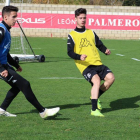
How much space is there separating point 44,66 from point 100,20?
1951cm

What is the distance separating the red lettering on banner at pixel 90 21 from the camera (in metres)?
33.9

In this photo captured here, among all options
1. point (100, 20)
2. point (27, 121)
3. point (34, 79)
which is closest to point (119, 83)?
point (34, 79)

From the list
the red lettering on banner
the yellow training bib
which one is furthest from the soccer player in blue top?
the red lettering on banner

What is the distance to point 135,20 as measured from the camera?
34156 mm

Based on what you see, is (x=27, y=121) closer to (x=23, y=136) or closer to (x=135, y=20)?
(x=23, y=136)

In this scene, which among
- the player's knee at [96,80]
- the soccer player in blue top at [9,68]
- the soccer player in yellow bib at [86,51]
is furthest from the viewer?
the soccer player in yellow bib at [86,51]

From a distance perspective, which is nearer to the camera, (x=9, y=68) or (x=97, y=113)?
(x=9, y=68)

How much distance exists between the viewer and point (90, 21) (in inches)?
1339

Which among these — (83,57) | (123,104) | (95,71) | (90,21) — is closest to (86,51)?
(95,71)

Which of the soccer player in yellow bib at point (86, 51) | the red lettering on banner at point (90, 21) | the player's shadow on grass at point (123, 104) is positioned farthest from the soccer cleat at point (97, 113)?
the red lettering on banner at point (90, 21)

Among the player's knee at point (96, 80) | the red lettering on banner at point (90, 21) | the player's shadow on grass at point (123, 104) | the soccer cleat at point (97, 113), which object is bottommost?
the red lettering on banner at point (90, 21)

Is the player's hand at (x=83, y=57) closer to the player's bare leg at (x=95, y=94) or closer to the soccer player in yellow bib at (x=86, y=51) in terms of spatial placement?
the soccer player in yellow bib at (x=86, y=51)

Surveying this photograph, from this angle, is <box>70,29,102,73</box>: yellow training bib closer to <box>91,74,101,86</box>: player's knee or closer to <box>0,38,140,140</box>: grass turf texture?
<box>91,74,101,86</box>: player's knee

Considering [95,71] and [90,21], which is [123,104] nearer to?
[95,71]
